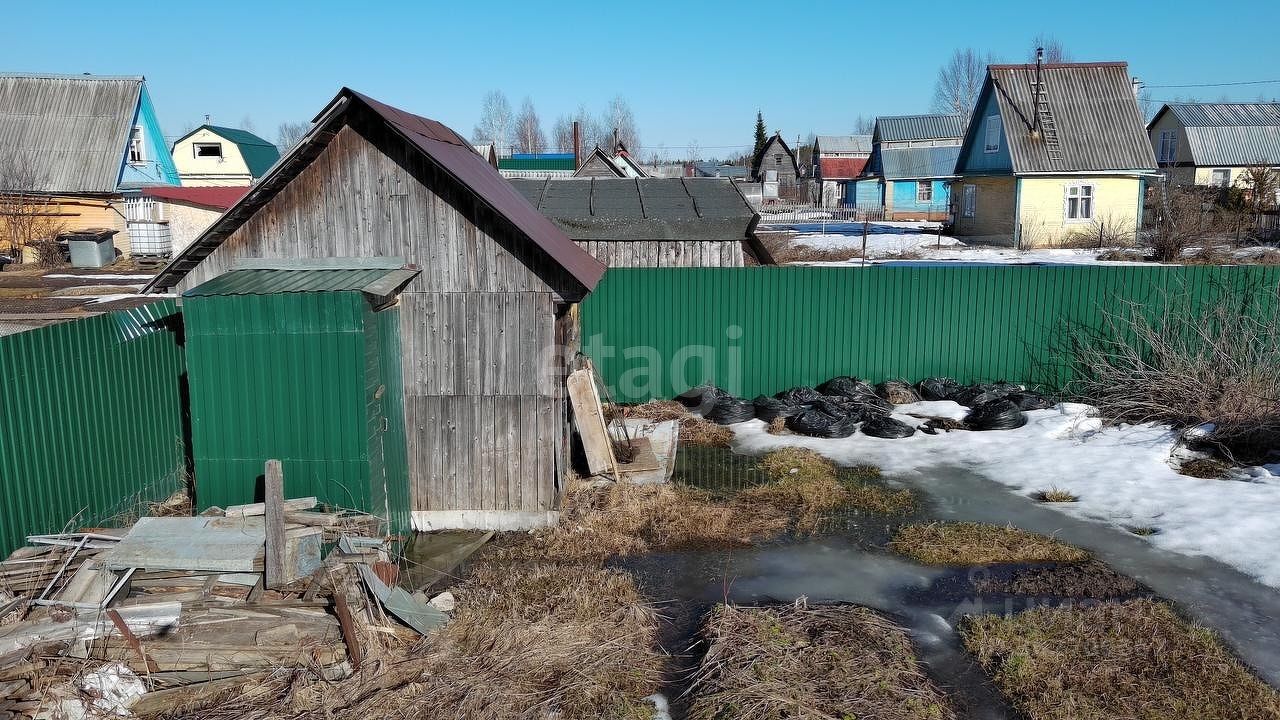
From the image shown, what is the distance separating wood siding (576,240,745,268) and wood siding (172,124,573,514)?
660 cm

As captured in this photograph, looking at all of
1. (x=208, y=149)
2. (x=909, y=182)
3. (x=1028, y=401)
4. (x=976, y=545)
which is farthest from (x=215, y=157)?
(x=976, y=545)

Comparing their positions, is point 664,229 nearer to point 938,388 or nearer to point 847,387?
point 847,387

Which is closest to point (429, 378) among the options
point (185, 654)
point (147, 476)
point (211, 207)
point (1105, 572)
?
point (147, 476)

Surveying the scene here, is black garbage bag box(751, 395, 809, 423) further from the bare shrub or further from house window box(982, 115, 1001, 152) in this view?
house window box(982, 115, 1001, 152)

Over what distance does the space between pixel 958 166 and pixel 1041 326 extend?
26426mm

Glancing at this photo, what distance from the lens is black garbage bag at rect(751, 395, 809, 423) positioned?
12383 mm

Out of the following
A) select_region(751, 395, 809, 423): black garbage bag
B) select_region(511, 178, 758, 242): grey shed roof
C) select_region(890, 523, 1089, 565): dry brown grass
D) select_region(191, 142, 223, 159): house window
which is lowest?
select_region(890, 523, 1089, 565): dry brown grass

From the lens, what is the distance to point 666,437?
38.2 feet

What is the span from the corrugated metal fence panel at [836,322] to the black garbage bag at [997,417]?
4.51 feet

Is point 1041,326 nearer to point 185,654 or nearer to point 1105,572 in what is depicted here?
point 1105,572

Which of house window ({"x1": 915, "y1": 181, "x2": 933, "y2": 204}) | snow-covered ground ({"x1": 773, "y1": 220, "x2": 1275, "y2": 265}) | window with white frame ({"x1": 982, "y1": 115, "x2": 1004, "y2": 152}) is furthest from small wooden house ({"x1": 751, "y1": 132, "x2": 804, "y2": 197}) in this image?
window with white frame ({"x1": 982, "y1": 115, "x2": 1004, "y2": 152})

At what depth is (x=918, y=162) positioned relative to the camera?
169 ft

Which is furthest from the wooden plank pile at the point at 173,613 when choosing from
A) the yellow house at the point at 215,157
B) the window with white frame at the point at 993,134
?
the yellow house at the point at 215,157

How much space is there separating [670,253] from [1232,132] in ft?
148
